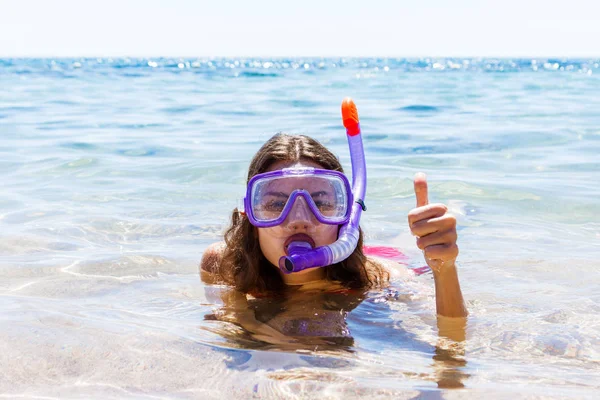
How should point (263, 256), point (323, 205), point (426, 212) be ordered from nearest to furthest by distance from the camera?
point (426, 212), point (323, 205), point (263, 256)

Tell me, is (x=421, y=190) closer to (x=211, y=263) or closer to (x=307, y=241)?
(x=307, y=241)

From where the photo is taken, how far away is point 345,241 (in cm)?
283

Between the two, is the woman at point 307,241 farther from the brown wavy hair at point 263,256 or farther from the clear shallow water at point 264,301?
the clear shallow water at point 264,301

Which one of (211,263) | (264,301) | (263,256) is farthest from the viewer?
(211,263)

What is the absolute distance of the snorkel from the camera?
8.84 ft

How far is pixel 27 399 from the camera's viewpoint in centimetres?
198

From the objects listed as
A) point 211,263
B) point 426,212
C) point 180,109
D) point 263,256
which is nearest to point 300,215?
point 263,256

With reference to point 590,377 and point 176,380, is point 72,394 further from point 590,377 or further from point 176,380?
point 590,377

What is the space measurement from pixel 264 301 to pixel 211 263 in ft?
2.31

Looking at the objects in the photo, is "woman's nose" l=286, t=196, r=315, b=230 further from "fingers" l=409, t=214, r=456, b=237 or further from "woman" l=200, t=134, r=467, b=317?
"fingers" l=409, t=214, r=456, b=237

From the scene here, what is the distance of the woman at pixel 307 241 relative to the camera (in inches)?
91.7

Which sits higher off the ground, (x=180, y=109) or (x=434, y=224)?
(x=434, y=224)

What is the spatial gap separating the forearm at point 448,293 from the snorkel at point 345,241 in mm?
387

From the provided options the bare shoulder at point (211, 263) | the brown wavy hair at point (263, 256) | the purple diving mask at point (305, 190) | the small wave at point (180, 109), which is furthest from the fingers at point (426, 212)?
the small wave at point (180, 109)
